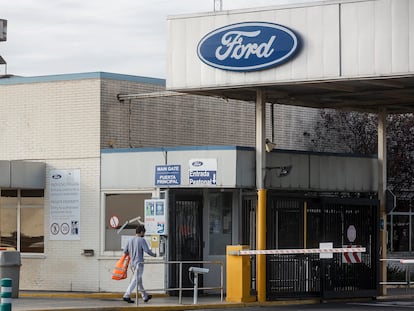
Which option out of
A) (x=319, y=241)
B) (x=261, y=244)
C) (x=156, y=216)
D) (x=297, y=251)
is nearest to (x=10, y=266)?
(x=156, y=216)

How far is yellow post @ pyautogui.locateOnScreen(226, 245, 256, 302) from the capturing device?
26109 millimetres

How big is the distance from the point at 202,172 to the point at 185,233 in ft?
6.21

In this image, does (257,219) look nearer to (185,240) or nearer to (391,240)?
(185,240)

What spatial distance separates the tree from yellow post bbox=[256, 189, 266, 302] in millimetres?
12023

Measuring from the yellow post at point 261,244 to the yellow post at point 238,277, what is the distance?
1.17 ft

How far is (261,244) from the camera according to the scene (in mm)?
26547

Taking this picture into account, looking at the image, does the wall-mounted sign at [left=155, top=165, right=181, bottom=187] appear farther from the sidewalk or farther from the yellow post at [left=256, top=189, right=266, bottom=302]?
the sidewalk

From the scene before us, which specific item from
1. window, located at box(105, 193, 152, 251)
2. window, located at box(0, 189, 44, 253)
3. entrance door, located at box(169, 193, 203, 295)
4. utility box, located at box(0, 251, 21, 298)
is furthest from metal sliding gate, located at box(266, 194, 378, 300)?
window, located at box(0, 189, 44, 253)

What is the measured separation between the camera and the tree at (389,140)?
38.9 meters

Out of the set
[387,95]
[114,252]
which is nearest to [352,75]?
[387,95]

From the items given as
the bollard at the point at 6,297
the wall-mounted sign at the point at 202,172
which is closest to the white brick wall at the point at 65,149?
the wall-mounted sign at the point at 202,172

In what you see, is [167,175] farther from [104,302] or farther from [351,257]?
[351,257]

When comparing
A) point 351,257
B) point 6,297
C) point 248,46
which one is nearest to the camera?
point 6,297

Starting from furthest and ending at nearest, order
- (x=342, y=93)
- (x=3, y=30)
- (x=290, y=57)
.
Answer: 1. (x=3, y=30)
2. (x=342, y=93)
3. (x=290, y=57)
